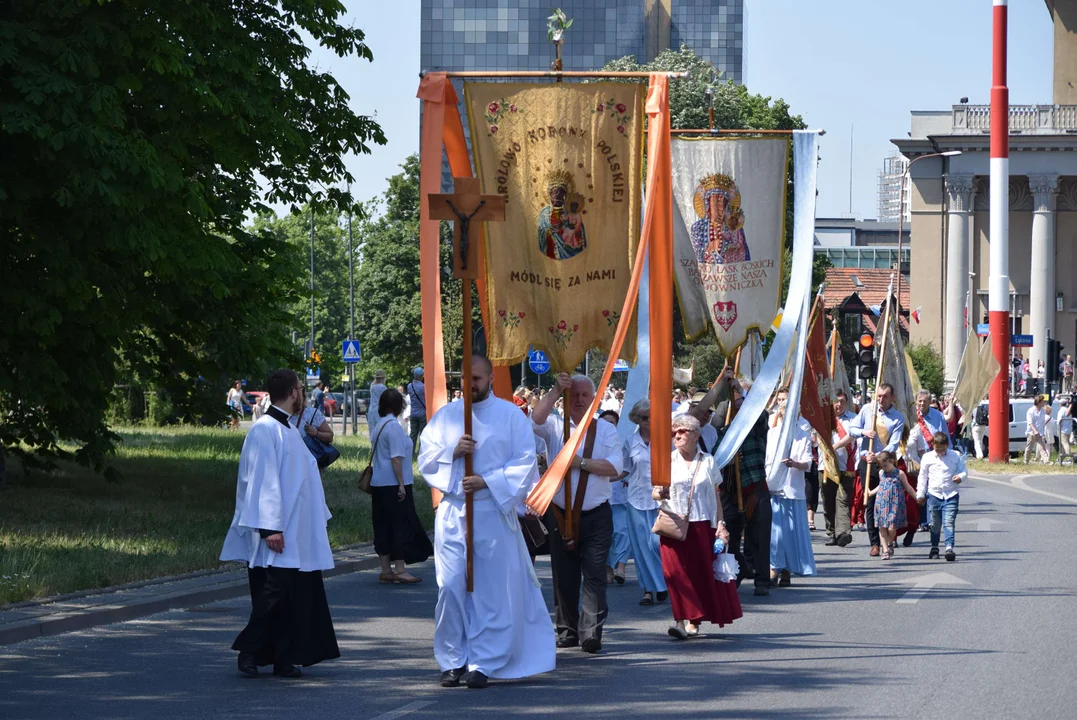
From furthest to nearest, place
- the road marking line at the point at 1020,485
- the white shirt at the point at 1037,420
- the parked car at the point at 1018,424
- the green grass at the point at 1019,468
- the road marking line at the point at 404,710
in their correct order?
the parked car at the point at 1018,424 < the white shirt at the point at 1037,420 < the green grass at the point at 1019,468 < the road marking line at the point at 1020,485 < the road marking line at the point at 404,710

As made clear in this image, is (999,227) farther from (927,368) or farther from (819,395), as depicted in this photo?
(819,395)

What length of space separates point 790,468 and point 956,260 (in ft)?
195

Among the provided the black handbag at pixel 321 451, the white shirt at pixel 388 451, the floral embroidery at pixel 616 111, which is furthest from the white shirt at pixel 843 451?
the floral embroidery at pixel 616 111

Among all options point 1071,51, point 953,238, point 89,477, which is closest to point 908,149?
point 953,238

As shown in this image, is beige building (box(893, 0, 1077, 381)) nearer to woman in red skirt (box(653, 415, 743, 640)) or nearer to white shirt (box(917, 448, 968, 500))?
white shirt (box(917, 448, 968, 500))

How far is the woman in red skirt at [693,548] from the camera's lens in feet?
37.3

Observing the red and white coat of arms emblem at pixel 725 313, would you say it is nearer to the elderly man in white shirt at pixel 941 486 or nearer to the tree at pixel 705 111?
the elderly man in white shirt at pixel 941 486

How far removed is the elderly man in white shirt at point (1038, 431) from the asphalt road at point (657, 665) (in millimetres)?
27488

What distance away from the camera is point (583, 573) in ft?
35.6

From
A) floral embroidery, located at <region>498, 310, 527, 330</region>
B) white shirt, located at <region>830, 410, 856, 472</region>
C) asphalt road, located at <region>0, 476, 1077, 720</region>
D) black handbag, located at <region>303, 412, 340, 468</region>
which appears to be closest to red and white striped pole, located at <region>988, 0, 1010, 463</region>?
white shirt, located at <region>830, 410, 856, 472</region>

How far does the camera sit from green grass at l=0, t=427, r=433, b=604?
1427 cm

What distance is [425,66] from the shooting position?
116562mm

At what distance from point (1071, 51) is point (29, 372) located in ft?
229

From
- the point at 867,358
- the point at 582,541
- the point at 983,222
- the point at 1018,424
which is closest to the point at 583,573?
the point at 582,541
